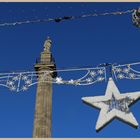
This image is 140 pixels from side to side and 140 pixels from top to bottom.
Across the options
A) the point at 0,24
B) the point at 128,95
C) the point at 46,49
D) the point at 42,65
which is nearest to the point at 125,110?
the point at 128,95

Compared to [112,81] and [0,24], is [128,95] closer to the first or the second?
[112,81]

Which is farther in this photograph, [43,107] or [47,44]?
[47,44]

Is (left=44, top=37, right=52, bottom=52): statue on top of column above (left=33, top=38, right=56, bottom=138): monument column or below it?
above

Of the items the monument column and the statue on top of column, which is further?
the statue on top of column

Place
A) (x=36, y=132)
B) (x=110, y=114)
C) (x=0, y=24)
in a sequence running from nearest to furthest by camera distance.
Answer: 1. (x=110, y=114)
2. (x=0, y=24)
3. (x=36, y=132)

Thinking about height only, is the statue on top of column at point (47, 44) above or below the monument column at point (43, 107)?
above

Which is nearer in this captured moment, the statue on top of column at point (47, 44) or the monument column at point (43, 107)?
the monument column at point (43, 107)

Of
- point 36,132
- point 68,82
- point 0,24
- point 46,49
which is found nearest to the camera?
point 68,82

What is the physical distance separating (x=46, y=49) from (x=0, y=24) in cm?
2833

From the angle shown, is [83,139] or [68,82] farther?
[68,82]

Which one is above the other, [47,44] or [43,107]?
[47,44]

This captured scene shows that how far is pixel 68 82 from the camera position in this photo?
11562 mm

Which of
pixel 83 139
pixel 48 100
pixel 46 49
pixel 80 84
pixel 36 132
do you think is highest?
pixel 46 49

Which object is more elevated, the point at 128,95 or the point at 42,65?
the point at 42,65
